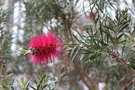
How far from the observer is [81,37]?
35.0 inches

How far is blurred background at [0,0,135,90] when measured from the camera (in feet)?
2.88

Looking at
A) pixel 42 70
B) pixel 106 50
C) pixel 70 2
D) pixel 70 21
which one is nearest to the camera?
pixel 106 50

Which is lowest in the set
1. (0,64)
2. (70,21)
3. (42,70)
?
(42,70)

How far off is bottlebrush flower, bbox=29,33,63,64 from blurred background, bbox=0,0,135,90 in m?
0.04

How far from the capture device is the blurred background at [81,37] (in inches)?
34.5

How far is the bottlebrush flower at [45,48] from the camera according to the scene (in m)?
0.95

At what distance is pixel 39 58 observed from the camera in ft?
3.18

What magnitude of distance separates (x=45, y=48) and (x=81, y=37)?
0.16m

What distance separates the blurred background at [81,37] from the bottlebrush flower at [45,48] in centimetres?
4

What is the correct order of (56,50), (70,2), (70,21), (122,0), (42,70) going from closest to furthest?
1. (56,50)
2. (122,0)
3. (70,2)
4. (70,21)
5. (42,70)

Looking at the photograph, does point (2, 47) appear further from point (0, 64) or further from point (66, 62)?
point (66, 62)

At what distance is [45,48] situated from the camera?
95 centimetres

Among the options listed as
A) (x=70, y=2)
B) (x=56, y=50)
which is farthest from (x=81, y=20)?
(x=56, y=50)

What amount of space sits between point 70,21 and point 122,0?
37cm
